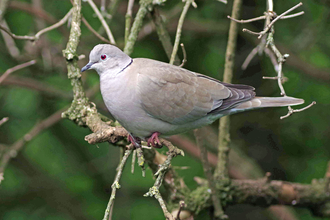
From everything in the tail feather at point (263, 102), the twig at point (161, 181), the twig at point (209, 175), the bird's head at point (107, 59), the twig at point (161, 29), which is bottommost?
the twig at point (209, 175)

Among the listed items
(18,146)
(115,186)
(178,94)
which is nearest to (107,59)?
(178,94)

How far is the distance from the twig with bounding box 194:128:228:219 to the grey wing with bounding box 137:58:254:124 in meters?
0.42

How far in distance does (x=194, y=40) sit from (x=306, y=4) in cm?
128

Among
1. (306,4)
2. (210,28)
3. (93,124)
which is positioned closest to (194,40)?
(210,28)

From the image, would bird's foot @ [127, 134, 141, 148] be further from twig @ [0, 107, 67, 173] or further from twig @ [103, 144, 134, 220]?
twig @ [0, 107, 67, 173]

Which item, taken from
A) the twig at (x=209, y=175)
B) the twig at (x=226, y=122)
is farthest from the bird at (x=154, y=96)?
the twig at (x=226, y=122)

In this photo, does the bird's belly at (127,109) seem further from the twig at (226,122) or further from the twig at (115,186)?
the twig at (226,122)

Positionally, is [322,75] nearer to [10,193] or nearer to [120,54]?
[120,54]

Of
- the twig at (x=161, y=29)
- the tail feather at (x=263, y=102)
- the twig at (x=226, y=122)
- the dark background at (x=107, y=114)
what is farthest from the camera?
the dark background at (x=107, y=114)

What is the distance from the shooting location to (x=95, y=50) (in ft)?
7.77

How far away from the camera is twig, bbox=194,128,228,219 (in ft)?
9.62

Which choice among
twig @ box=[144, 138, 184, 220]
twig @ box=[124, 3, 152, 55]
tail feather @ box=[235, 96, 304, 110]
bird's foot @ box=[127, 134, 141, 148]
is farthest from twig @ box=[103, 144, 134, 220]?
tail feather @ box=[235, 96, 304, 110]

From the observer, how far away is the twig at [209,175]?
2.93 m

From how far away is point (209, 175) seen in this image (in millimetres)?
2986
